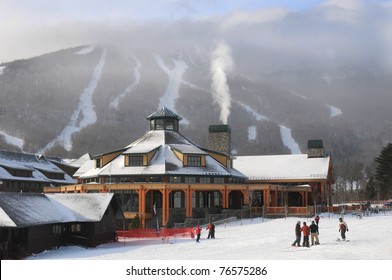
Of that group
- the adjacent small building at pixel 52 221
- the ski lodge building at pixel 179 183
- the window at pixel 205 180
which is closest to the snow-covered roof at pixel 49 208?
the adjacent small building at pixel 52 221

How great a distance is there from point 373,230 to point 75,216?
1927 cm

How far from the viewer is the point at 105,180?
56719 millimetres

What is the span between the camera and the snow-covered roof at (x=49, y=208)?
2895 centimetres

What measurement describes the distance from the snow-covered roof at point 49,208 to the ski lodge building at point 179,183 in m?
13.2

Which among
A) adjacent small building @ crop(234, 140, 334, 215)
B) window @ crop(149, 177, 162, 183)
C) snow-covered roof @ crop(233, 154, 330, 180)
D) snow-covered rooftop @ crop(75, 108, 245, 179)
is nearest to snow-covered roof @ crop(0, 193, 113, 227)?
window @ crop(149, 177, 162, 183)

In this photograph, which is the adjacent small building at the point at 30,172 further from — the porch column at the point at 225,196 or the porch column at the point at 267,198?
the porch column at the point at 267,198

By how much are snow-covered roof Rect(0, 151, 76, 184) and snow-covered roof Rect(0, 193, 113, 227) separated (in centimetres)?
4213

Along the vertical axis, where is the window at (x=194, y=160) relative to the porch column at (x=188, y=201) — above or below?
above

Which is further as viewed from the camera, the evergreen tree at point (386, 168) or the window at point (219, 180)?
the evergreen tree at point (386, 168)

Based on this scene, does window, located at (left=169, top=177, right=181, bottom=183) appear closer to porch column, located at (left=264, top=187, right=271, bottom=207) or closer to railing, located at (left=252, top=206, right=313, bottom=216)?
railing, located at (left=252, top=206, right=313, bottom=216)

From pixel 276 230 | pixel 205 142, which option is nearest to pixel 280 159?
pixel 276 230

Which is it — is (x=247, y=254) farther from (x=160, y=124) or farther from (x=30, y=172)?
(x=30, y=172)

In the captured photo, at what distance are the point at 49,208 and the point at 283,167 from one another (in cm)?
4277

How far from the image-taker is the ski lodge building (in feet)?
173
